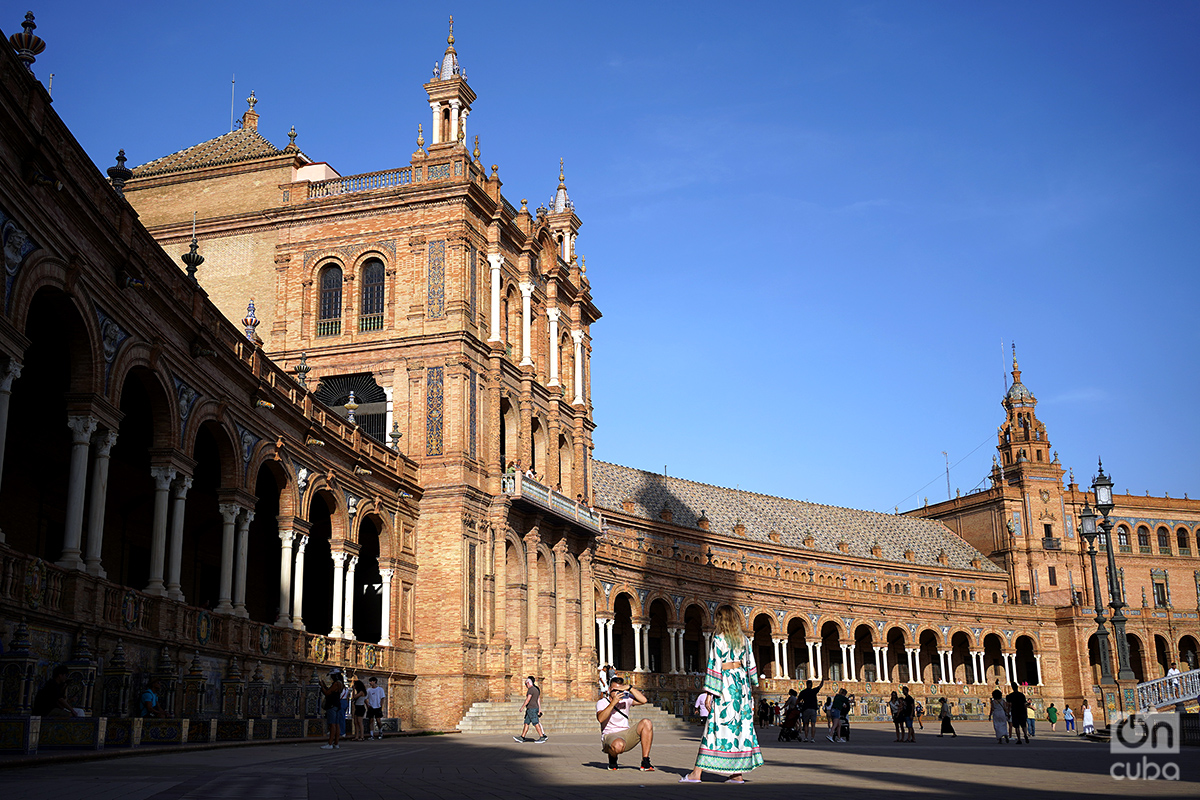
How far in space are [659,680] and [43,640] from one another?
42962 millimetres

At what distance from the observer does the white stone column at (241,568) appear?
84.3 ft

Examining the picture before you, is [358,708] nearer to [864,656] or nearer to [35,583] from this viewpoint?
[35,583]

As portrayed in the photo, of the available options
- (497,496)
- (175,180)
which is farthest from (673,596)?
(175,180)

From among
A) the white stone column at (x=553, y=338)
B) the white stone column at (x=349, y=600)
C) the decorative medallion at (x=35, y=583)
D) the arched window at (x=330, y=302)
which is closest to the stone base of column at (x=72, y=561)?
the decorative medallion at (x=35, y=583)

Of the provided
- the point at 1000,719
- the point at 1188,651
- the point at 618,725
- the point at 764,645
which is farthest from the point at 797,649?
the point at 618,725

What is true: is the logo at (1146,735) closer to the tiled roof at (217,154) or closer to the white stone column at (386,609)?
the white stone column at (386,609)

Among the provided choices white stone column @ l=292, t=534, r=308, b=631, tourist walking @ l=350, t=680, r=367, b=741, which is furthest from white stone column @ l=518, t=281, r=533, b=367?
tourist walking @ l=350, t=680, r=367, b=741

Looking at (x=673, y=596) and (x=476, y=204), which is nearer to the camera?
(x=476, y=204)

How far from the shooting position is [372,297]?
39.9 metres

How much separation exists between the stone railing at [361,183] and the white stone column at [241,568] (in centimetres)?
1673

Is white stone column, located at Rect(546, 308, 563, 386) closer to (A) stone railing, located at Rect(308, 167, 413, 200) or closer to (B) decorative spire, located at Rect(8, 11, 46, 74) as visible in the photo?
(A) stone railing, located at Rect(308, 167, 413, 200)

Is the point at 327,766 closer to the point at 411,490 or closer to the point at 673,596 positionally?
the point at 411,490

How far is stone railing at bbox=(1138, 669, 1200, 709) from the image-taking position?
33344 mm

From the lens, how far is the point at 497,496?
→ 38.7 metres
